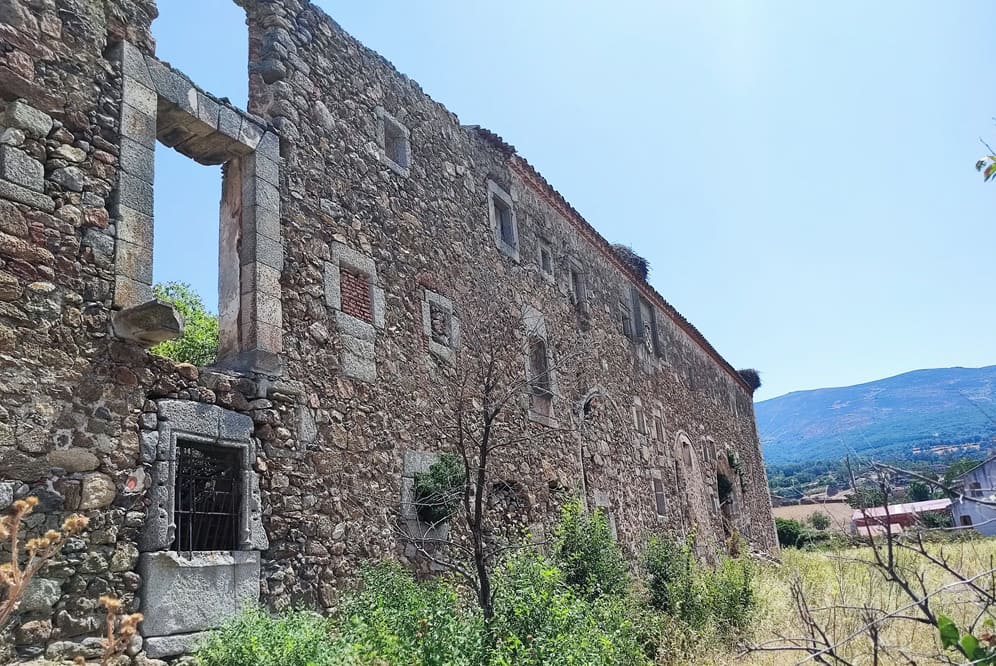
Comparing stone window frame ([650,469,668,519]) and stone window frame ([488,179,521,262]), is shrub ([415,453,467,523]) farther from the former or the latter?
stone window frame ([650,469,668,519])

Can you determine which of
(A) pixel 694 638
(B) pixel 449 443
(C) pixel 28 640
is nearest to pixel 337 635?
(C) pixel 28 640

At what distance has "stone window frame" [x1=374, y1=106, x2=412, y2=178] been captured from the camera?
7949 millimetres

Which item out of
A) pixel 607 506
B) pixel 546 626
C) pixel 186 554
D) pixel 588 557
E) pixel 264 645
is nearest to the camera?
pixel 264 645

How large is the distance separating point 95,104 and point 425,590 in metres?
4.32

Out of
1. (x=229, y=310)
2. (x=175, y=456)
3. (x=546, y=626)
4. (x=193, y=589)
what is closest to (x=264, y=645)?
(x=193, y=589)

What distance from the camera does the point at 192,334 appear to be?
1466cm

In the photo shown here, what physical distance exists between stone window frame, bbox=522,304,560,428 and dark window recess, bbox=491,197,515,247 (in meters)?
0.93

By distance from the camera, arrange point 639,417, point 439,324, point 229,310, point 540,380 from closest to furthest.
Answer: point 229,310
point 439,324
point 540,380
point 639,417

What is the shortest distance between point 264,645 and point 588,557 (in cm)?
410

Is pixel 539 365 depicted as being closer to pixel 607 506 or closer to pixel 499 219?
pixel 499 219

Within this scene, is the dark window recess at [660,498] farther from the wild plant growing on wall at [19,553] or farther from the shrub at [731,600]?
the wild plant growing on wall at [19,553]

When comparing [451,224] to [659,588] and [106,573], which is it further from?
[106,573]

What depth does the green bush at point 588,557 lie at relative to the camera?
24.8ft

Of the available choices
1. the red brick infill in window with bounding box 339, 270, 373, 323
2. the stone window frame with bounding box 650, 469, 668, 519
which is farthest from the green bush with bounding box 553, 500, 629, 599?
the stone window frame with bounding box 650, 469, 668, 519
